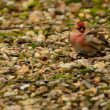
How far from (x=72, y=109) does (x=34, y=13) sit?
5.10m

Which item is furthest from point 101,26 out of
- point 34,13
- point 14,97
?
point 14,97

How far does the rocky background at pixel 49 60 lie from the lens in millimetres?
7277

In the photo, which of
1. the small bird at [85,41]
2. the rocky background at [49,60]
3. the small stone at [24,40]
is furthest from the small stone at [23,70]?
the small stone at [24,40]

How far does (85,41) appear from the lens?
28.7 ft

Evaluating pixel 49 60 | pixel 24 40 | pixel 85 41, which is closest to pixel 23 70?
pixel 49 60

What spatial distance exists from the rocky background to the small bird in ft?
0.52

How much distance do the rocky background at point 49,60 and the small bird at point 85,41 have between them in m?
0.16

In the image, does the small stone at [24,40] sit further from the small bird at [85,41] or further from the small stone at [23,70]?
the small stone at [23,70]

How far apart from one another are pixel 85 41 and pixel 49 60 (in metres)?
0.61

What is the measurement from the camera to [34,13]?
11859 mm

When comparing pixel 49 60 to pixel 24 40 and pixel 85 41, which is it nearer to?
pixel 85 41

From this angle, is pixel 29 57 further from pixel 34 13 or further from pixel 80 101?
pixel 34 13

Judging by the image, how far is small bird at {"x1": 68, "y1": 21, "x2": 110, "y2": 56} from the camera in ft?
28.7

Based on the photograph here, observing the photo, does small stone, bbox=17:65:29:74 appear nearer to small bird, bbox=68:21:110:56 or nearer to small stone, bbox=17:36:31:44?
small bird, bbox=68:21:110:56
